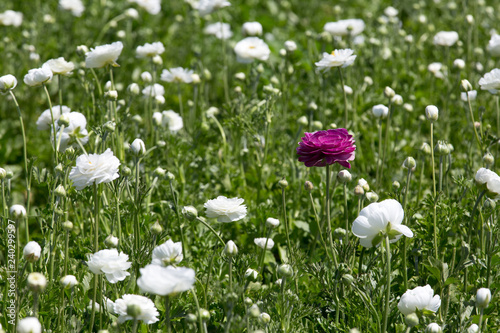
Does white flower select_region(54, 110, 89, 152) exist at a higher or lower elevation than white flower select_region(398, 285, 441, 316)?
higher

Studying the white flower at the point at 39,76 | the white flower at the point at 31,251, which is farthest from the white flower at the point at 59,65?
the white flower at the point at 31,251

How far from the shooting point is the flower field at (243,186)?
1.79m

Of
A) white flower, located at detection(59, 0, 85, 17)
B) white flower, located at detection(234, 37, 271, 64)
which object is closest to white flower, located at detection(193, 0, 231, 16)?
white flower, located at detection(234, 37, 271, 64)

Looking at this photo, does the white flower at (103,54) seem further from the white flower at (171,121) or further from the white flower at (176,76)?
the white flower at (176,76)

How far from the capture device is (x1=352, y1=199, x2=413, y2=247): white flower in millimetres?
1659

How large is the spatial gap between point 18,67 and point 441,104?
2840mm

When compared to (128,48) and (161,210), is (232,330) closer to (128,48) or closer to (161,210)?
(161,210)

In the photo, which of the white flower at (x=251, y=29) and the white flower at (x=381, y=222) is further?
the white flower at (x=251, y=29)

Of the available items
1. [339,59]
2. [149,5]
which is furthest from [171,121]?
[149,5]

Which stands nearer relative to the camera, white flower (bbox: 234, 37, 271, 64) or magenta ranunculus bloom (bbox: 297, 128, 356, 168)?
magenta ranunculus bloom (bbox: 297, 128, 356, 168)

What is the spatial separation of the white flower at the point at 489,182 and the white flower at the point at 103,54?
1.51 m

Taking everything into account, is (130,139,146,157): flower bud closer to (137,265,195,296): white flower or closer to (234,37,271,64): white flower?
(137,265,195,296): white flower

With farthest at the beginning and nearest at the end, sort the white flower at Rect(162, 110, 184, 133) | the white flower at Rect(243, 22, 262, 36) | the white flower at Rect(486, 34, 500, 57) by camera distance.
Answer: the white flower at Rect(243, 22, 262, 36) < the white flower at Rect(162, 110, 184, 133) < the white flower at Rect(486, 34, 500, 57)

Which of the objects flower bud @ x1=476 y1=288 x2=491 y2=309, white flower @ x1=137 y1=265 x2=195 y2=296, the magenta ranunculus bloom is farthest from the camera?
the magenta ranunculus bloom
